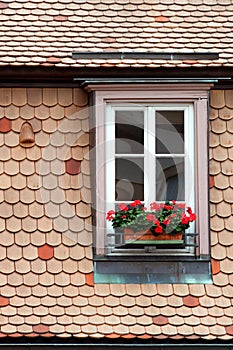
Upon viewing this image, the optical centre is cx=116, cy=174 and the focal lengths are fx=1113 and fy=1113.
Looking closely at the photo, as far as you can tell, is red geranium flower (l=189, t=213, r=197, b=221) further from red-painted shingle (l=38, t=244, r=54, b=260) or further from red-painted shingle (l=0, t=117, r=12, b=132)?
red-painted shingle (l=0, t=117, r=12, b=132)

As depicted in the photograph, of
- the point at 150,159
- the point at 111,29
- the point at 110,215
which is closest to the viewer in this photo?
the point at 110,215

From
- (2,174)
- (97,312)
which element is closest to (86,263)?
(97,312)

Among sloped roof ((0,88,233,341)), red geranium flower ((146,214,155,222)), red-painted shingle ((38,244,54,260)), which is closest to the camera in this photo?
sloped roof ((0,88,233,341))

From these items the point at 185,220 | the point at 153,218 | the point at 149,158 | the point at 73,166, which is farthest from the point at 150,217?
the point at 73,166

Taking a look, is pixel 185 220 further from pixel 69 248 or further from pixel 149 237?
pixel 69 248

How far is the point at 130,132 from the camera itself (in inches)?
384

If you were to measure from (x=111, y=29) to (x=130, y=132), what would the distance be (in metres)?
1.03

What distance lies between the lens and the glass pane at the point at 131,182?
9703 millimetres

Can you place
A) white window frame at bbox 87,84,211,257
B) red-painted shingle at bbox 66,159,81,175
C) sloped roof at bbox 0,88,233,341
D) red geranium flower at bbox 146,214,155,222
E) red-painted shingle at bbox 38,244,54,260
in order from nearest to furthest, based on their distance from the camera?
1. sloped roof at bbox 0,88,233,341
2. red geranium flower at bbox 146,214,155,222
3. red-painted shingle at bbox 38,244,54,260
4. white window frame at bbox 87,84,211,257
5. red-painted shingle at bbox 66,159,81,175

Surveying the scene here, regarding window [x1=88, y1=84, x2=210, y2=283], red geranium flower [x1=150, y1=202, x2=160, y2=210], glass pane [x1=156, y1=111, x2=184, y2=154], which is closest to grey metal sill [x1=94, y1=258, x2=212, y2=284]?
window [x1=88, y1=84, x2=210, y2=283]

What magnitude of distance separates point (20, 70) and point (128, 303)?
7.33 feet

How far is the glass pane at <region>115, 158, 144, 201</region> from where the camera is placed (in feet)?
31.8

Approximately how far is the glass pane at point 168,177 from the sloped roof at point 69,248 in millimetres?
283

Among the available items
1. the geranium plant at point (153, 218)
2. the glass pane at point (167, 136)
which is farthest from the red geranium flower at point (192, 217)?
the glass pane at point (167, 136)
